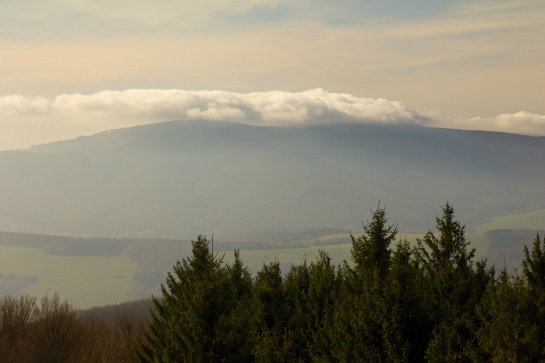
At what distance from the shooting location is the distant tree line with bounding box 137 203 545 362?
31.7m

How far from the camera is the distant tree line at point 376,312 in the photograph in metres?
31.7

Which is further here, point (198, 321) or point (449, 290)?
point (449, 290)

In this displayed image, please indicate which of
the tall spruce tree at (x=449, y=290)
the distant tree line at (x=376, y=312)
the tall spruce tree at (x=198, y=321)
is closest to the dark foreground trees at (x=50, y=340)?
the distant tree line at (x=376, y=312)

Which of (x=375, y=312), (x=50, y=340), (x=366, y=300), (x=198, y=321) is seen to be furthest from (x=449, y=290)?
(x=50, y=340)

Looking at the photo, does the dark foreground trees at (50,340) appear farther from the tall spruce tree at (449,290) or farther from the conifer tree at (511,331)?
the conifer tree at (511,331)

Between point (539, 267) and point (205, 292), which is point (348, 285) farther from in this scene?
point (539, 267)

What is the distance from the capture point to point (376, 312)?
107ft

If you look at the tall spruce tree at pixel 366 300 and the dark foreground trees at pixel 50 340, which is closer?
the tall spruce tree at pixel 366 300

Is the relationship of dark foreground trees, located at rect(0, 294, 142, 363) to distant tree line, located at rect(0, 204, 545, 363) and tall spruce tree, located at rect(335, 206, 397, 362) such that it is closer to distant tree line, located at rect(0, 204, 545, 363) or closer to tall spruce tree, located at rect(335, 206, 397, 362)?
distant tree line, located at rect(0, 204, 545, 363)

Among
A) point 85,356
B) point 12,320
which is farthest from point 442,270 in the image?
point 12,320

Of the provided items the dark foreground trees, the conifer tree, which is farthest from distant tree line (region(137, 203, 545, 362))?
the dark foreground trees

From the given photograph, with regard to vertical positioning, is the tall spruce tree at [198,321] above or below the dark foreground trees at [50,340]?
above

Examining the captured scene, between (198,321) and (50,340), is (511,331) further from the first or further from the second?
(50,340)

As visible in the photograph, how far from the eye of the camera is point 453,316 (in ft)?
115
